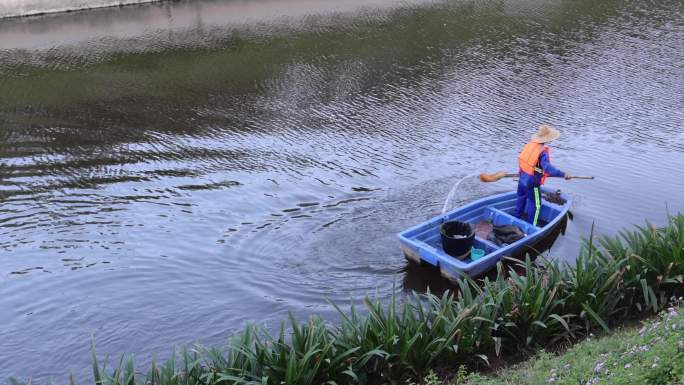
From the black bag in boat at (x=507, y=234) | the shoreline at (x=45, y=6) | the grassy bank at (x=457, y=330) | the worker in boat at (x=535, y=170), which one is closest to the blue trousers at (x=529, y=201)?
the worker in boat at (x=535, y=170)

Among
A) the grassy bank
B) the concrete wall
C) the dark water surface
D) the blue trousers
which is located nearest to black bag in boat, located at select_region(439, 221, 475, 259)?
the dark water surface

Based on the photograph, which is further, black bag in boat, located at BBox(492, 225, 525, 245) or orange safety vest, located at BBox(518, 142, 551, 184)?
orange safety vest, located at BBox(518, 142, 551, 184)

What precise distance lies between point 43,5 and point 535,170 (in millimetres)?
26688

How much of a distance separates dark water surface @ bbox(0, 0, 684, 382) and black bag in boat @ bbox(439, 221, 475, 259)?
0.79 metres

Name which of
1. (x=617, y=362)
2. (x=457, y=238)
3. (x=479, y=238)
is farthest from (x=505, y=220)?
(x=617, y=362)

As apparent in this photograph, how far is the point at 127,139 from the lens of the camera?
53.4 feet

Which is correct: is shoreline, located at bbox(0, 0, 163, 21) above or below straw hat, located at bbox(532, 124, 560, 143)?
above

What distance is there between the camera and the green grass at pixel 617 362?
5566mm

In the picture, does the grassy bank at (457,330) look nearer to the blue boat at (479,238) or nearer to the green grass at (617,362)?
the green grass at (617,362)

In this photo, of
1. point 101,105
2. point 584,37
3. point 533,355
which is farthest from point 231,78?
point 533,355

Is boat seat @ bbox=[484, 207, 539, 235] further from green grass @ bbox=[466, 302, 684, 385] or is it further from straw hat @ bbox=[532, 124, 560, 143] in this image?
green grass @ bbox=[466, 302, 684, 385]

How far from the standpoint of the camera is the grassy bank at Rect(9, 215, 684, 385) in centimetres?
671

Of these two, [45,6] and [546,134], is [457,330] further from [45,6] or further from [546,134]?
[45,6]

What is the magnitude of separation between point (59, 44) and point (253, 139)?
14195mm
